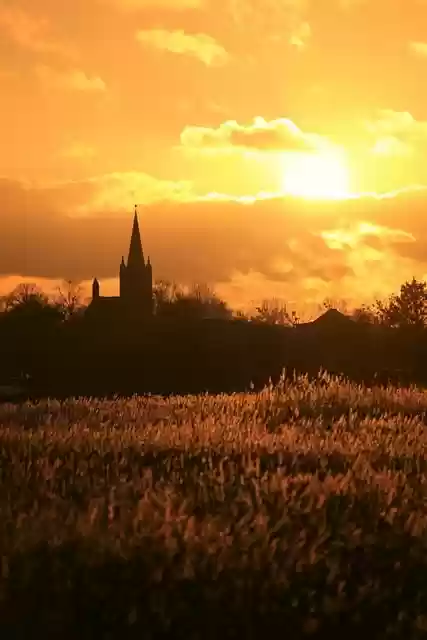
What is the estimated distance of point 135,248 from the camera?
11244 cm

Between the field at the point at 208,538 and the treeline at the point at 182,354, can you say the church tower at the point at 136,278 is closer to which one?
the treeline at the point at 182,354

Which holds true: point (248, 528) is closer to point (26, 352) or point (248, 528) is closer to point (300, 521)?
point (300, 521)

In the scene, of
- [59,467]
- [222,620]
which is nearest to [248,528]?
[222,620]

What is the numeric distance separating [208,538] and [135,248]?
10800 centimetres

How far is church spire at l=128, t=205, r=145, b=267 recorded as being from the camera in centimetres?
11075

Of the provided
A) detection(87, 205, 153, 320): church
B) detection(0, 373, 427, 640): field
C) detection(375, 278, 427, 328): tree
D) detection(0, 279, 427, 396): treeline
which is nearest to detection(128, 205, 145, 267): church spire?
detection(87, 205, 153, 320): church

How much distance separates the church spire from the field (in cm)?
10244

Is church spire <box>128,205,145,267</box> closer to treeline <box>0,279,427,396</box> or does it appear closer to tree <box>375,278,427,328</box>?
tree <box>375,278,427,328</box>

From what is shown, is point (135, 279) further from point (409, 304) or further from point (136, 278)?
point (409, 304)

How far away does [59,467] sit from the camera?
750cm

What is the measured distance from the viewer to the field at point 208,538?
182 inches

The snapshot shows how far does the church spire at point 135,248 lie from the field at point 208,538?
10244 centimetres

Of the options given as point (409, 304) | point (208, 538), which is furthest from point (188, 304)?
point (208, 538)

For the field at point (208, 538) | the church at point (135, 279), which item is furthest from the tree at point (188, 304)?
the field at point (208, 538)
